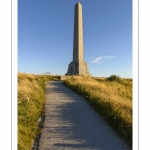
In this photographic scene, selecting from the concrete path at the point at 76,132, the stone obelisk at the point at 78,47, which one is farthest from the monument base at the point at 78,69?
the concrete path at the point at 76,132

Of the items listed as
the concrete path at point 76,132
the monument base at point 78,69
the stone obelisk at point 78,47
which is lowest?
the concrete path at point 76,132

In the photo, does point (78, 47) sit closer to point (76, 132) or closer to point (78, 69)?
point (78, 69)

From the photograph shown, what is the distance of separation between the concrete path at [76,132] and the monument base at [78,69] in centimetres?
1459

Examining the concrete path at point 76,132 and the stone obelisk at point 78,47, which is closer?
the concrete path at point 76,132

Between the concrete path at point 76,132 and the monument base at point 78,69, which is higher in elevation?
the monument base at point 78,69

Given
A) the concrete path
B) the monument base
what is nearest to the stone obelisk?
the monument base

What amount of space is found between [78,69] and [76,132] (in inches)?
642

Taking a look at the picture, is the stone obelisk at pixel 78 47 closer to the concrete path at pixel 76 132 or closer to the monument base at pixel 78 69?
the monument base at pixel 78 69

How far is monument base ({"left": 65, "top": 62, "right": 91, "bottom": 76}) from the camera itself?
2056cm

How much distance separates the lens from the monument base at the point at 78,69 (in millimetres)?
20562
